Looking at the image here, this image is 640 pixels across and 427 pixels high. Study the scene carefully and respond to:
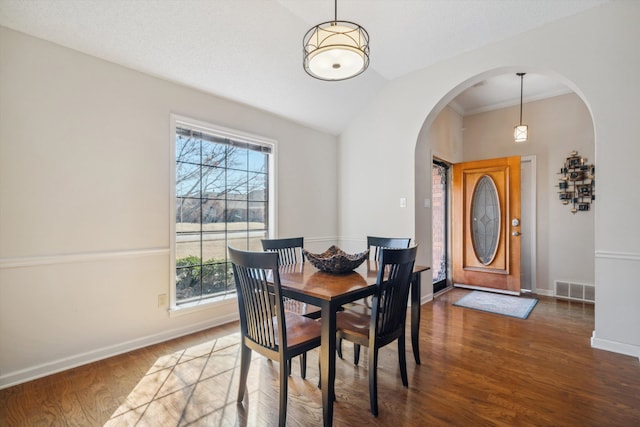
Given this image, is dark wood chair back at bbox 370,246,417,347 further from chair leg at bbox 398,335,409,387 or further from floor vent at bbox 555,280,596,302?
floor vent at bbox 555,280,596,302

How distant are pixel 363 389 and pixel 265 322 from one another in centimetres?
86

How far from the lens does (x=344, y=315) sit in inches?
83.0

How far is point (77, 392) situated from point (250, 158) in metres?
2.53

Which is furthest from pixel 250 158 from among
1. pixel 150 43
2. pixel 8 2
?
pixel 8 2

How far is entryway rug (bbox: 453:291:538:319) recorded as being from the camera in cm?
357

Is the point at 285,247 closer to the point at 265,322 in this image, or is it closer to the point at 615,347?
the point at 265,322

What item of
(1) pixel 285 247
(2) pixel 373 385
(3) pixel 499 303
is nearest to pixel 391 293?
(2) pixel 373 385

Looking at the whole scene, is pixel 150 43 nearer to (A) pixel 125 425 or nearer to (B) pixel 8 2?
(B) pixel 8 2

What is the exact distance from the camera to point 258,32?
8.78ft

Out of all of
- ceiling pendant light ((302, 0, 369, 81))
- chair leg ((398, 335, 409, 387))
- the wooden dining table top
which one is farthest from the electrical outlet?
ceiling pendant light ((302, 0, 369, 81))

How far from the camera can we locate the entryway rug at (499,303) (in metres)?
3.57

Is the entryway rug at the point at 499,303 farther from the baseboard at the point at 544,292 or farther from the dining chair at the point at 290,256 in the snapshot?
the dining chair at the point at 290,256

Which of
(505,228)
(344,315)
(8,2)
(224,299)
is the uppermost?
(8,2)

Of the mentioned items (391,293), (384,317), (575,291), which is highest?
(391,293)
